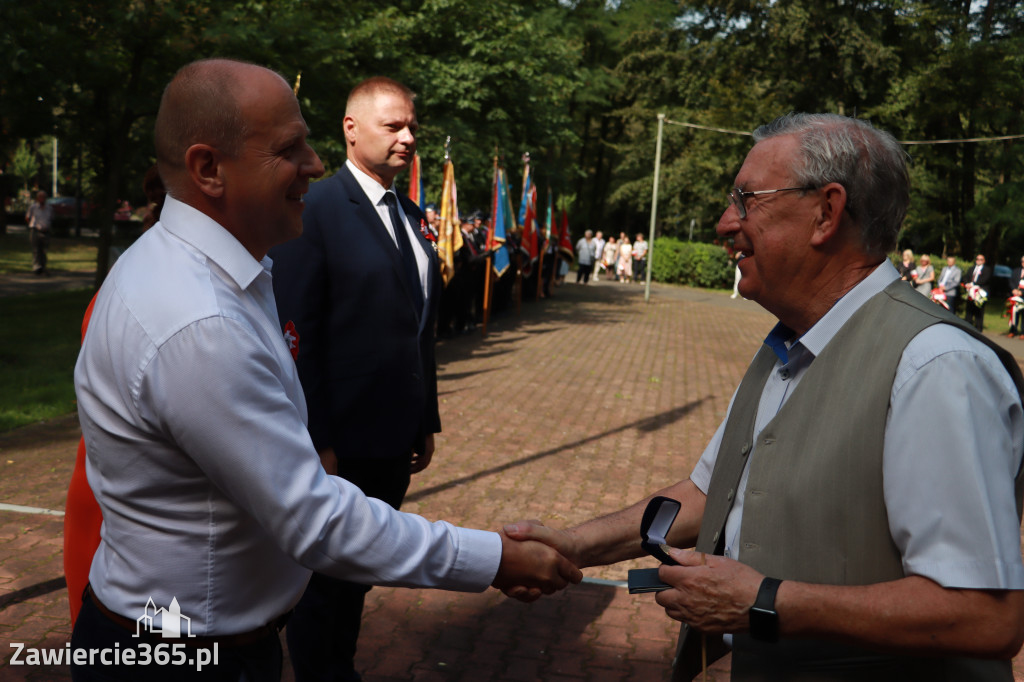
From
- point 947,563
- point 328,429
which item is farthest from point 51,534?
point 947,563

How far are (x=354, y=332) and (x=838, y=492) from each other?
2.10 metres

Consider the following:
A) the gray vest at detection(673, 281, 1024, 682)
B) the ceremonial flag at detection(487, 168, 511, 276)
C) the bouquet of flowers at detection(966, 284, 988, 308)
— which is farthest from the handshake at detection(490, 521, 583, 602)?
the bouquet of flowers at detection(966, 284, 988, 308)

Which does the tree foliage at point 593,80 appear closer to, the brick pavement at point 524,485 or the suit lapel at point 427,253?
the brick pavement at point 524,485

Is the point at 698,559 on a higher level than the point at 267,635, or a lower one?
higher

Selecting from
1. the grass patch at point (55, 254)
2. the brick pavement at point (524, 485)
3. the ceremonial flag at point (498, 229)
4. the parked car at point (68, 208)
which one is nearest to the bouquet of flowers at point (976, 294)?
the brick pavement at point (524, 485)

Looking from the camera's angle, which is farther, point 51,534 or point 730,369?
point 730,369

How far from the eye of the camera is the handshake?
7.14 ft

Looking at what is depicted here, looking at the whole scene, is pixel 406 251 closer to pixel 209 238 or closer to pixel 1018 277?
pixel 209 238

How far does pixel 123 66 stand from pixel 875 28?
103ft

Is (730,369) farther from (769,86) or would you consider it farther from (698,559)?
(769,86)

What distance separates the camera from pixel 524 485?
7.11m

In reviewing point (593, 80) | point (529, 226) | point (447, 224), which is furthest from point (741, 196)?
point (593, 80)

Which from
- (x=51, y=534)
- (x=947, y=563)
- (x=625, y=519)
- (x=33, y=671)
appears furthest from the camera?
(x=51, y=534)

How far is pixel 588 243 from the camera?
33844 mm
